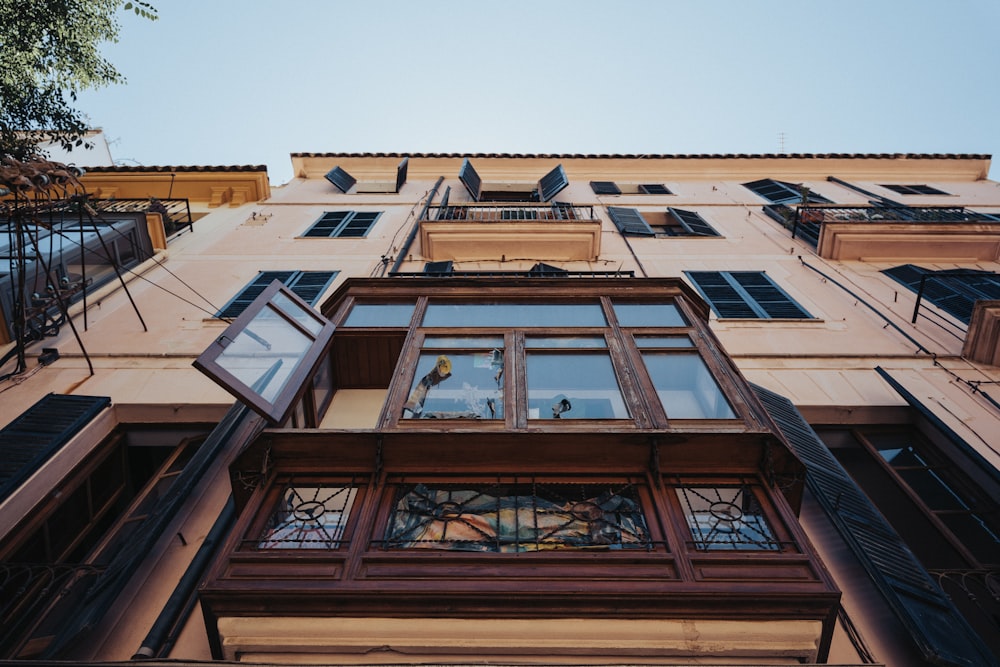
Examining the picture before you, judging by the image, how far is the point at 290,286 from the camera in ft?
32.4

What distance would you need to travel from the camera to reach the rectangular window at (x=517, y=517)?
3.59m

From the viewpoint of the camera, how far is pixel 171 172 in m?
14.5

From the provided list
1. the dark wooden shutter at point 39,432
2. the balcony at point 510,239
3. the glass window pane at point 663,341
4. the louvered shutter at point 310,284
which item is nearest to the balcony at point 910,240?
the balcony at point 510,239

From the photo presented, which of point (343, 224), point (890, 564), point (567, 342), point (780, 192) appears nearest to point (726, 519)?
point (890, 564)

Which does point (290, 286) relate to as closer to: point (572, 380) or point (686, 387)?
point (572, 380)

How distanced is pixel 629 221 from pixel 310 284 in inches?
286

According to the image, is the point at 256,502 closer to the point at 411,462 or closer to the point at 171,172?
the point at 411,462

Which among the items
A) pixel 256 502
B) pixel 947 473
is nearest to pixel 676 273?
pixel 947 473

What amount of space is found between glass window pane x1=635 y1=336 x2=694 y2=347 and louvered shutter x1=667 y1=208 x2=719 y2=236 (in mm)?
7301

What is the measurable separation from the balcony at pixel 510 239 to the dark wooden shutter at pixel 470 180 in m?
3.87

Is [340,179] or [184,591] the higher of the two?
[340,179]

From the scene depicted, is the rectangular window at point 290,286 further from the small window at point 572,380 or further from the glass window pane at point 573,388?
the glass window pane at point 573,388

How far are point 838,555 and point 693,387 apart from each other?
186 cm

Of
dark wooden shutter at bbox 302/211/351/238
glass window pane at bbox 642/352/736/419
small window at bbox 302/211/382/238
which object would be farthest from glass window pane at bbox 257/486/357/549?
dark wooden shutter at bbox 302/211/351/238
